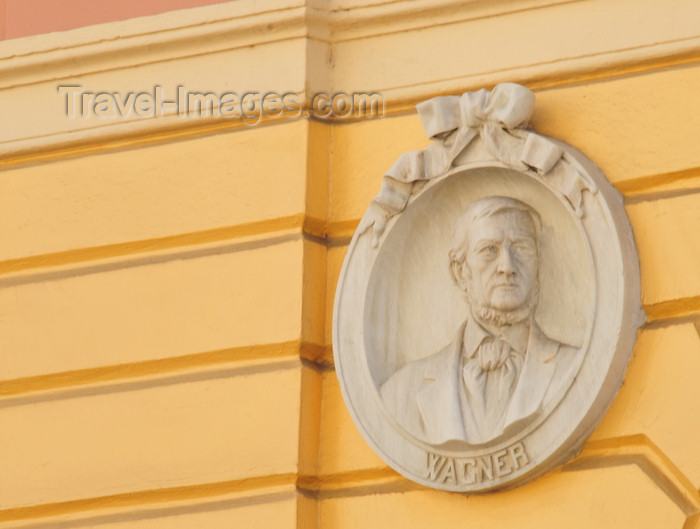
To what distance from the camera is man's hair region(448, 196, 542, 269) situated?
5.28 meters

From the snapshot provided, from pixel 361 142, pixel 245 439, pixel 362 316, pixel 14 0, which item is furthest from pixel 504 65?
pixel 14 0

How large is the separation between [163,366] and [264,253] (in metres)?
0.46

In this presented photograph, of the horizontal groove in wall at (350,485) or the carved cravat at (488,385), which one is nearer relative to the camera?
the horizontal groove in wall at (350,485)

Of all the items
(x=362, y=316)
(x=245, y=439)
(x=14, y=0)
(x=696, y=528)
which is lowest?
(x=696, y=528)

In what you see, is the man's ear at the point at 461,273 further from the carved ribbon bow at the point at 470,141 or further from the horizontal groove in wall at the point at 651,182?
the horizontal groove in wall at the point at 651,182

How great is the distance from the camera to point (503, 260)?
5215 mm

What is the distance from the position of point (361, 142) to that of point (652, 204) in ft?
3.24

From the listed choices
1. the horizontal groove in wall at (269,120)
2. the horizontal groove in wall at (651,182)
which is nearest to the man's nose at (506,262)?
the horizontal groove in wall at (651,182)

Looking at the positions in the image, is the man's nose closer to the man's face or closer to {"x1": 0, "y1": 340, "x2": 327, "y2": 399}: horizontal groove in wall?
the man's face

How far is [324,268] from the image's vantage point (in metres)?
5.57

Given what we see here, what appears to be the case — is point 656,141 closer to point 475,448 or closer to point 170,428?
point 475,448

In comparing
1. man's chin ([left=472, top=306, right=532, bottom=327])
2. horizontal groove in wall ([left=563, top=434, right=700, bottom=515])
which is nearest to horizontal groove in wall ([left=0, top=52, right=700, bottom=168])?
man's chin ([left=472, top=306, right=532, bottom=327])

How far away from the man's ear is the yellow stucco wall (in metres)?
0.38

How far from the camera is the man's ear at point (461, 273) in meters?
Result: 5.32
